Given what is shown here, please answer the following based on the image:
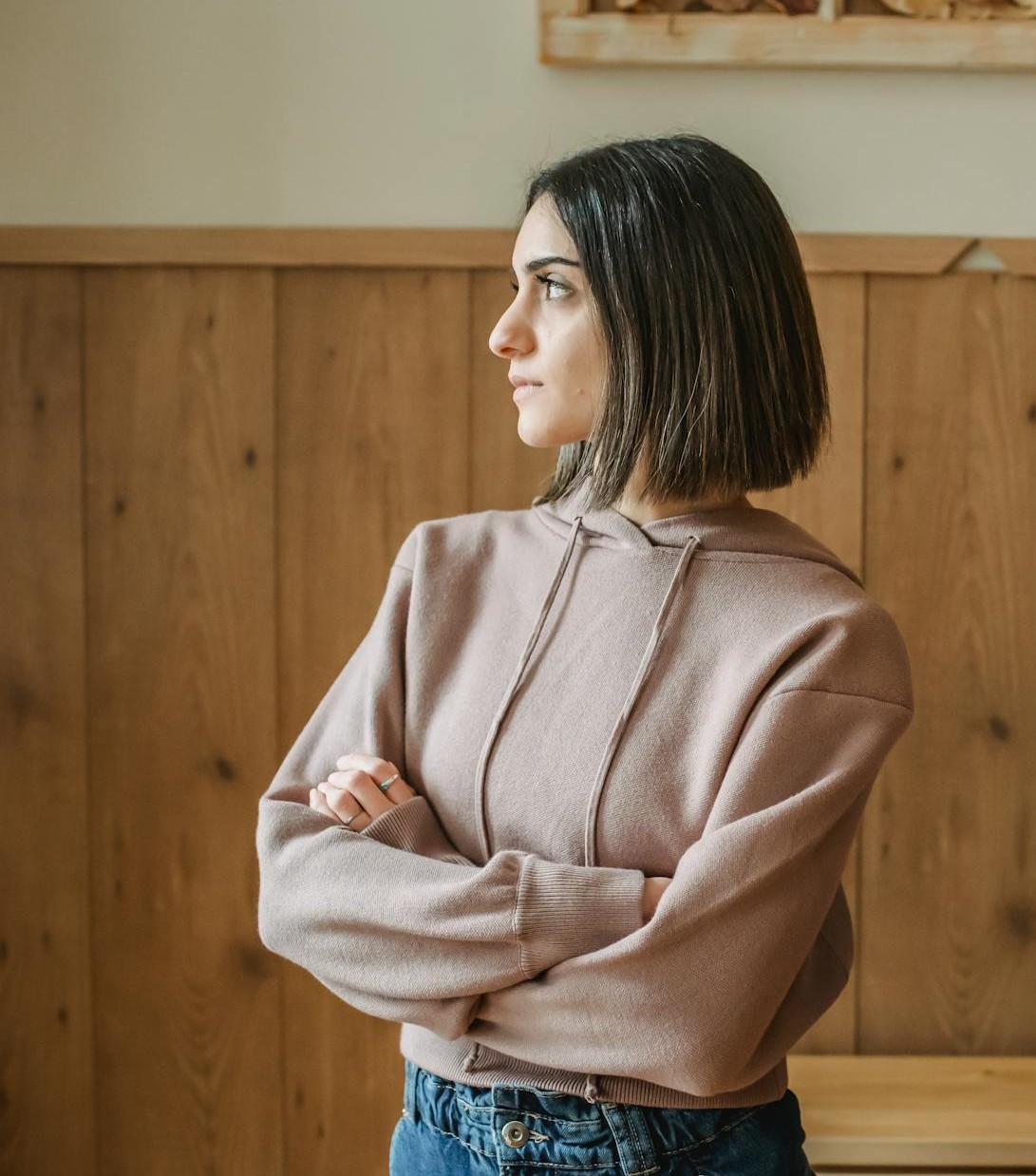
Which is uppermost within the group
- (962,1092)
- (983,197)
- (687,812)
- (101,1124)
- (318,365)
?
(983,197)

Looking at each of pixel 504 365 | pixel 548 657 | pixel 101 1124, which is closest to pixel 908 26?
pixel 504 365

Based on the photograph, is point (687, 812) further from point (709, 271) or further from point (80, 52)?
point (80, 52)

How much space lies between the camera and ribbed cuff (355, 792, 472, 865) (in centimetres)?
105

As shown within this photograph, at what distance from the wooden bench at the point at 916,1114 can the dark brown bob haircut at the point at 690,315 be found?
39.0 inches

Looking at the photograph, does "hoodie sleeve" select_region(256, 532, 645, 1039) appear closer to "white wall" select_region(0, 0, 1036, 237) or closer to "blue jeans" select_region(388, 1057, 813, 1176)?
"blue jeans" select_region(388, 1057, 813, 1176)

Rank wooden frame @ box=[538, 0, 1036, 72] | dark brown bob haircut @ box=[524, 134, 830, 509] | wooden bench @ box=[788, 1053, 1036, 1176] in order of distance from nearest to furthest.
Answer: dark brown bob haircut @ box=[524, 134, 830, 509], wooden bench @ box=[788, 1053, 1036, 1176], wooden frame @ box=[538, 0, 1036, 72]

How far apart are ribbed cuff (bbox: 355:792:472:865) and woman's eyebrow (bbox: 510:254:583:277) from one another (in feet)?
1.64

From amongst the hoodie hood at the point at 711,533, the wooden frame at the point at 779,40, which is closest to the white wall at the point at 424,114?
the wooden frame at the point at 779,40

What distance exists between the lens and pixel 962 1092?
170 cm

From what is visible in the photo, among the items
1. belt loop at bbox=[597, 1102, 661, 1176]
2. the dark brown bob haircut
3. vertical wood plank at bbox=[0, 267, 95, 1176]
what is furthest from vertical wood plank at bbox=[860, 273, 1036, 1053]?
vertical wood plank at bbox=[0, 267, 95, 1176]

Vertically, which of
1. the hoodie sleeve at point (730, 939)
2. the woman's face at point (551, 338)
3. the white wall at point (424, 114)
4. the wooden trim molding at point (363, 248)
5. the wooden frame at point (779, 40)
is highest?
the wooden frame at point (779, 40)

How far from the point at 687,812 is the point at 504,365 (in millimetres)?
941

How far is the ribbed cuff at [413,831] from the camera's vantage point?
1050mm

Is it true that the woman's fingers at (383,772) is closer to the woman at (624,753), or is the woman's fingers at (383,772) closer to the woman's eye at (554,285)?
the woman at (624,753)
